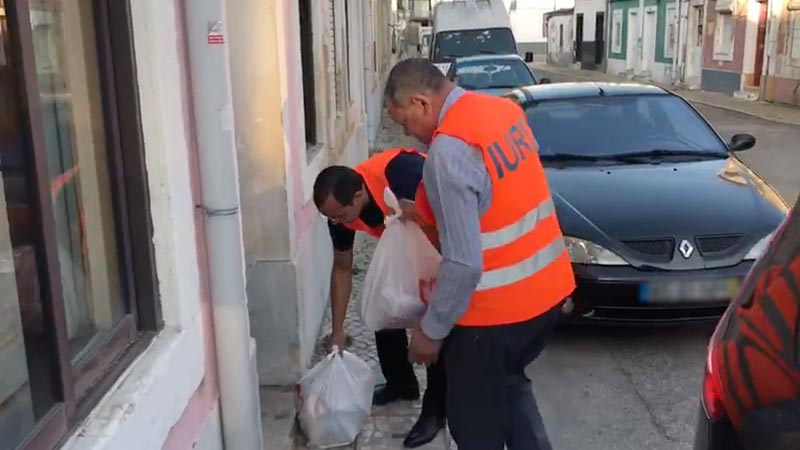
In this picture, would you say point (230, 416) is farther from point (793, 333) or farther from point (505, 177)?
point (793, 333)

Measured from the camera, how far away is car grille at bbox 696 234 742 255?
15.1 feet

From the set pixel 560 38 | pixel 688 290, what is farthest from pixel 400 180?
pixel 560 38

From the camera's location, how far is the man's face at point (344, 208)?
332 centimetres

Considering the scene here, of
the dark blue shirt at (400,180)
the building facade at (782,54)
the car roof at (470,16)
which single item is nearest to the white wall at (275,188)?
the dark blue shirt at (400,180)

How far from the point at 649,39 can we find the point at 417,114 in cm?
3079

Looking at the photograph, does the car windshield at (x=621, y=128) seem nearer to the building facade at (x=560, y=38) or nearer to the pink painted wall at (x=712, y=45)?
the pink painted wall at (x=712, y=45)

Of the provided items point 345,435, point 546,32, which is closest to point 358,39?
point 345,435

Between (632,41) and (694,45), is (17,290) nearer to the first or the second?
(694,45)

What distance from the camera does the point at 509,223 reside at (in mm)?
2689

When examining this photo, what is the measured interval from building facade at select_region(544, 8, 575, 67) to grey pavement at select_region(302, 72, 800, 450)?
3905 cm

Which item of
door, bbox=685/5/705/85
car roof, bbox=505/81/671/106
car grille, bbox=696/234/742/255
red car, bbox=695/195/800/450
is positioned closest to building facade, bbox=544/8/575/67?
door, bbox=685/5/705/85

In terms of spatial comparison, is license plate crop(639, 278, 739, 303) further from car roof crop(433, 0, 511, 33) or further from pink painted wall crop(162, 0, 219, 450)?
car roof crop(433, 0, 511, 33)

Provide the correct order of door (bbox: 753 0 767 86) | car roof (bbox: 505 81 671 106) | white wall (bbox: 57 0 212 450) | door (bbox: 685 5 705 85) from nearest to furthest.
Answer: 1. white wall (bbox: 57 0 212 450)
2. car roof (bbox: 505 81 671 106)
3. door (bbox: 753 0 767 86)
4. door (bbox: 685 5 705 85)

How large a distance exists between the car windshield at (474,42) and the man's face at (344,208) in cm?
1566
